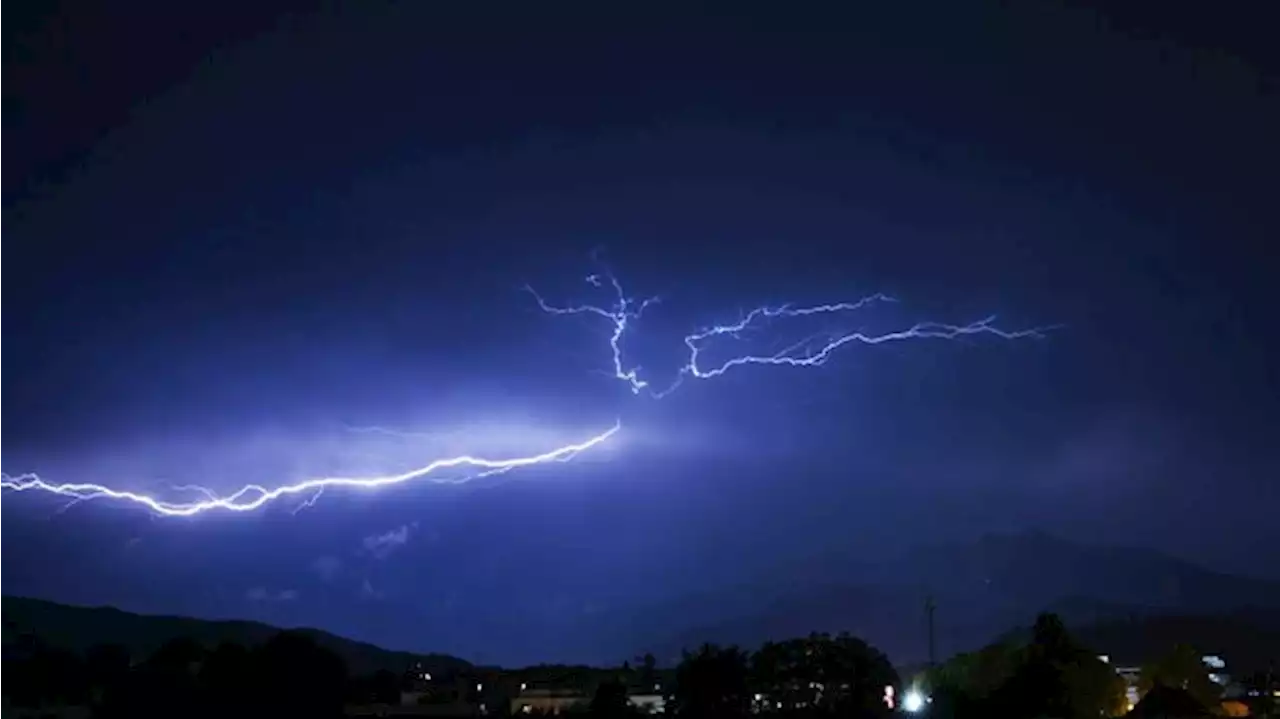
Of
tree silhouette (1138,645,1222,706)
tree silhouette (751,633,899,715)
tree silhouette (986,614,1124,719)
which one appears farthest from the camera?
tree silhouette (751,633,899,715)

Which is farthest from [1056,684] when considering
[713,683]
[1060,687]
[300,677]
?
[300,677]

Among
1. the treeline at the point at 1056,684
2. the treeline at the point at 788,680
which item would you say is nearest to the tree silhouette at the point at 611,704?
the treeline at the point at 788,680

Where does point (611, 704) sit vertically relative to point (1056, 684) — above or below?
below

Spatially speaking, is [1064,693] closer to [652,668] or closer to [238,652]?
[238,652]

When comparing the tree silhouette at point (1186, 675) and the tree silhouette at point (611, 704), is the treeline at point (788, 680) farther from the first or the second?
the tree silhouette at point (1186, 675)

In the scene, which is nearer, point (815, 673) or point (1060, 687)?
point (1060, 687)

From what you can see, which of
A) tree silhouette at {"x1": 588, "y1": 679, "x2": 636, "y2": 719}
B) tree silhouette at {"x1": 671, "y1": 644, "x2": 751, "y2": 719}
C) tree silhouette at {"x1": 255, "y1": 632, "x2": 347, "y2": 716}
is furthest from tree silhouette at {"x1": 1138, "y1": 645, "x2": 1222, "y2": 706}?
tree silhouette at {"x1": 255, "y1": 632, "x2": 347, "y2": 716}

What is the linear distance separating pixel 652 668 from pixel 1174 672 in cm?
3398

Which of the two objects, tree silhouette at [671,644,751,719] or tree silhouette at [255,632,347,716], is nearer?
Answer: tree silhouette at [255,632,347,716]

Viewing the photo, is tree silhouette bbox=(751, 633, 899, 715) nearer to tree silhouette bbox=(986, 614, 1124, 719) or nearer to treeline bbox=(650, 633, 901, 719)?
treeline bbox=(650, 633, 901, 719)

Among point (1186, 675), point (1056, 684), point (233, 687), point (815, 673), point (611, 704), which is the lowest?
point (233, 687)

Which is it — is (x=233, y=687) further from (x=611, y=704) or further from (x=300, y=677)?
(x=611, y=704)

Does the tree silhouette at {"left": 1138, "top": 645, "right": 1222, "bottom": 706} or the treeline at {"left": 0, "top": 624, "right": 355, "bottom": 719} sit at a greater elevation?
the tree silhouette at {"left": 1138, "top": 645, "right": 1222, "bottom": 706}

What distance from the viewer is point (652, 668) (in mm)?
71875
